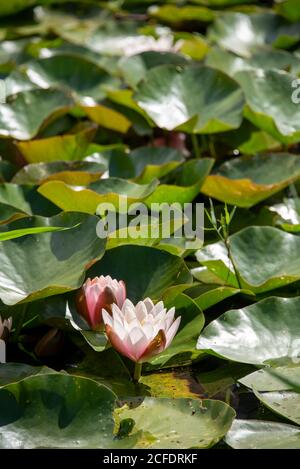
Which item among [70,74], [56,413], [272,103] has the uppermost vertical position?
[56,413]

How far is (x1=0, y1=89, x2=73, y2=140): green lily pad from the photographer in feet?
8.02

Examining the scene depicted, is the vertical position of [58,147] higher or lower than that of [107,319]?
lower

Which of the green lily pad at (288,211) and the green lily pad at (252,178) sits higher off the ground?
the green lily pad at (252,178)

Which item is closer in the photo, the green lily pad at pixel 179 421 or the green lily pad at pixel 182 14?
the green lily pad at pixel 179 421

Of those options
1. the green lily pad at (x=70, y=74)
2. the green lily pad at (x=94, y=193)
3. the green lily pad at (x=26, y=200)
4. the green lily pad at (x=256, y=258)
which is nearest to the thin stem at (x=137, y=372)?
the green lily pad at (x=256, y=258)

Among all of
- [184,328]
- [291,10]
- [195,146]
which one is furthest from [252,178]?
[291,10]

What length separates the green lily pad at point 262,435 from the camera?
1.41 metres

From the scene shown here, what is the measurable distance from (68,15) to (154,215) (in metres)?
2.18

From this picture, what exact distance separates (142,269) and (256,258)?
0.27 meters

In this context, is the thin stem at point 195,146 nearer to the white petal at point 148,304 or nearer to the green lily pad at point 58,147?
the green lily pad at point 58,147

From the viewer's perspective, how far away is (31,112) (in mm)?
2516

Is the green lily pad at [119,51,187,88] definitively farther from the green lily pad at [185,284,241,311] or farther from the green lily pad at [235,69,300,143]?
the green lily pad at [185,284,241,311]

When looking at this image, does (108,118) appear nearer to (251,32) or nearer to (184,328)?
(184,328)
